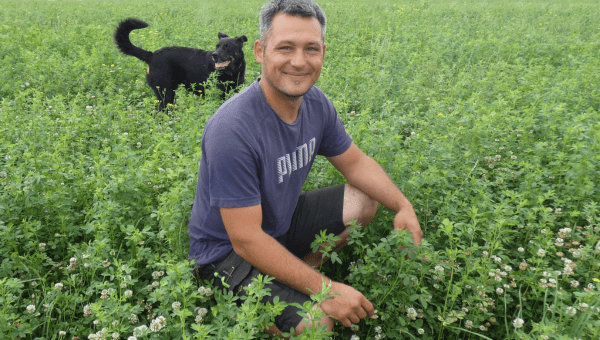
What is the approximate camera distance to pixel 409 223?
2.43 meters

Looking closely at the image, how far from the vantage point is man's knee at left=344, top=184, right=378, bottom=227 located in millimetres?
2701

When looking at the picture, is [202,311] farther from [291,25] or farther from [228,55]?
[228,55]

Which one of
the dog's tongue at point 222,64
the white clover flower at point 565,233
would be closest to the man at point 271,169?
the white clover flower at point 565,233

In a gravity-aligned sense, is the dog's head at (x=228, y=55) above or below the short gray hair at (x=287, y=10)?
below

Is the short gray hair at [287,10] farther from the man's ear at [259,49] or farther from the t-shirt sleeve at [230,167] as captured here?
the t-shirt sleeve at [230,167]

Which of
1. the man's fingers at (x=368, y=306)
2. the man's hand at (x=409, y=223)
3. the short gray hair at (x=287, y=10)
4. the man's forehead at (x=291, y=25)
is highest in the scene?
the short gray hair at (x=287, y=10)

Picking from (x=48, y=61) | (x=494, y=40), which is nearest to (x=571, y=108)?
(x=494, y=40)

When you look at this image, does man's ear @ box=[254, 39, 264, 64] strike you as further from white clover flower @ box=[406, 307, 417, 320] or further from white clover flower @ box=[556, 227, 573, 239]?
white clover flower @ box=[556, 227, 573, 239]

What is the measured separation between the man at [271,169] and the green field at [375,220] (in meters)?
0.22

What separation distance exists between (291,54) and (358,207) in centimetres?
120

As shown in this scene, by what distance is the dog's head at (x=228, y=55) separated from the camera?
5734 millimetres

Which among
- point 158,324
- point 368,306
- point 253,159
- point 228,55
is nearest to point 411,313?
point 368,306

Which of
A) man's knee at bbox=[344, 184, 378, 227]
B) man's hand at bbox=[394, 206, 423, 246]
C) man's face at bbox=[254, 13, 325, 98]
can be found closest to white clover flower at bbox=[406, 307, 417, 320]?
man's hand at bbox=[394, 206, 423, 246]

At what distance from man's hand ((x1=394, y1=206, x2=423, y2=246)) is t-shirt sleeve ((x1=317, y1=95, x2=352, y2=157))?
1.95 feet
